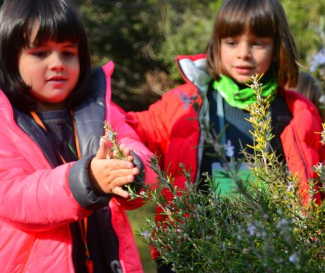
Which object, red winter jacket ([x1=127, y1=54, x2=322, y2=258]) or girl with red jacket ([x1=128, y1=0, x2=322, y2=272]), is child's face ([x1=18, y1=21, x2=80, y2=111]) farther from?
girl with red jacket ([x1=128, y1=0, x2=322, y2=272])

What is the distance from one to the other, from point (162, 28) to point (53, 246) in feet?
29.1

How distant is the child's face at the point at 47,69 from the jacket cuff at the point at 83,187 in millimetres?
572

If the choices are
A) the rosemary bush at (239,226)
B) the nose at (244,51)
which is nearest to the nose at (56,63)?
the nose at (244,51)

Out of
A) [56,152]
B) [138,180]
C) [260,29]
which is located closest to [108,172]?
[138,180]

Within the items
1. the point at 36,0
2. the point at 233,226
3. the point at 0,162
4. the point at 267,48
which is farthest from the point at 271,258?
the point at 267,48

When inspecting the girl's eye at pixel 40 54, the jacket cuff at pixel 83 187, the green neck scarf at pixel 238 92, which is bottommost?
the green neck scarf at pixel 238 92

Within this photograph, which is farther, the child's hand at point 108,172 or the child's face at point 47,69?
the child's face at point 47,69

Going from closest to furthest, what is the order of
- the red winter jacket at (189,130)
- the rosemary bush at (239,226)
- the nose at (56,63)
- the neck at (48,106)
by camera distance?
the rosemary bush at (239,226) → the nose at (56,63) → the neck at (48,106) → the red winter jacket at (189,130)

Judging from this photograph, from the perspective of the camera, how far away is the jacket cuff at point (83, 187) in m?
1.78

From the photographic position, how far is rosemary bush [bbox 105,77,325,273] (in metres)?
1.07

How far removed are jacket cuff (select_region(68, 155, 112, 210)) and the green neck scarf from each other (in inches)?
51.8

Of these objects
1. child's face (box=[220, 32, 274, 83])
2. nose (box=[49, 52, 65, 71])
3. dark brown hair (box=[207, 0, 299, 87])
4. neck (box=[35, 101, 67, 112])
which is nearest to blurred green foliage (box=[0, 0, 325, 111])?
dark brown hair (box=[207, 0, 299, 87])

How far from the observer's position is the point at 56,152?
7.42ft

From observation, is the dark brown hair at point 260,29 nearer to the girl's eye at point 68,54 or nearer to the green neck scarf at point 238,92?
the green neck scarf at point 238,92
